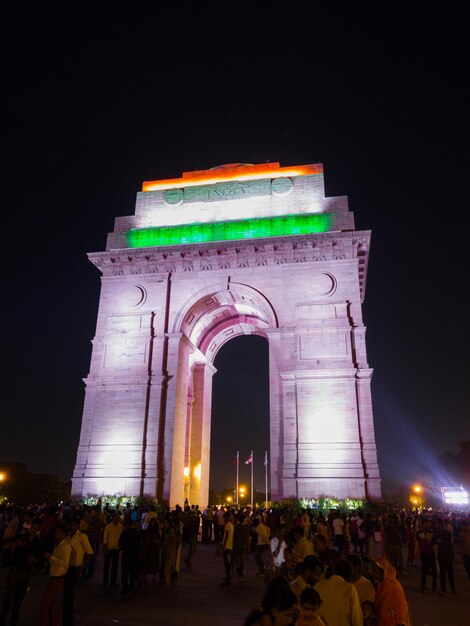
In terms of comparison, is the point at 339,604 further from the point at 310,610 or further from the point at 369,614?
the point at 369,614

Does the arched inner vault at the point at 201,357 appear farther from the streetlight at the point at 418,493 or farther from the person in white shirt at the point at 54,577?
the streetlight at the point at 418,493

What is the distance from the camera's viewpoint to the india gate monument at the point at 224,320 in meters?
27.5

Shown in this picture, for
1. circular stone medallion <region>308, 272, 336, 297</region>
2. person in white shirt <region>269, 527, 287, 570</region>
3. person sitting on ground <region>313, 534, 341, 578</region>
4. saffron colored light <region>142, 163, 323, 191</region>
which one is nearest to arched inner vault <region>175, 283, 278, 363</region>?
circular stone medallion <region>308, 272, 336, 297</region>

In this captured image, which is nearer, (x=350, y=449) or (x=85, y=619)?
(x=85, y=619)

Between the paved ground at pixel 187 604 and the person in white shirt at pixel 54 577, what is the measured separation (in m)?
1.44

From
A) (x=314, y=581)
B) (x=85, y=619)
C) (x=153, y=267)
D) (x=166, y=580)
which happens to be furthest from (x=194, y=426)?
(x=314, y=581)

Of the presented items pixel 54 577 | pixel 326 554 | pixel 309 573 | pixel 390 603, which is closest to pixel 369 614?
pixel 390 603

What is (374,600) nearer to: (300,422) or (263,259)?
(300,422)

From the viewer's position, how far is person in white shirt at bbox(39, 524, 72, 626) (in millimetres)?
7582

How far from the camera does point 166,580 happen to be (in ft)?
40.5

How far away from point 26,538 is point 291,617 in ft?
20.8

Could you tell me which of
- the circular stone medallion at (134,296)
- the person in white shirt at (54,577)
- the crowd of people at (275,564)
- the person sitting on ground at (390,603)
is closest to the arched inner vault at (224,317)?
the circular stone medallion at (134,296)

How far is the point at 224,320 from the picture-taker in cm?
3872

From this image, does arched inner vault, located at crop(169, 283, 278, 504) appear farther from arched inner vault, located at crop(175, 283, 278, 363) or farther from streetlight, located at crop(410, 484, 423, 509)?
streetlight, located at crop(410, 484, 423, 509)
